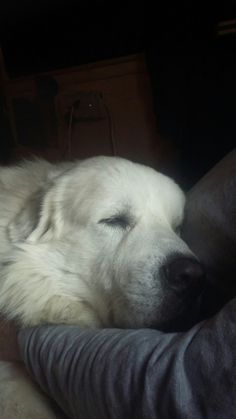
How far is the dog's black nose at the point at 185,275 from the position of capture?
1007 mm

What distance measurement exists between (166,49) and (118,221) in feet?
4.46

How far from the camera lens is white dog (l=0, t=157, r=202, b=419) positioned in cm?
104

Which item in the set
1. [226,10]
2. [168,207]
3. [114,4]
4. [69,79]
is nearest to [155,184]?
[168,207]

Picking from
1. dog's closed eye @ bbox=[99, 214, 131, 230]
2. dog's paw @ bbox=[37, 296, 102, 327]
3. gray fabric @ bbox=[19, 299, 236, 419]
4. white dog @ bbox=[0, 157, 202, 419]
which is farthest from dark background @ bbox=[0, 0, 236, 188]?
gray fabric @ bbox=[19, 299, 236, 419]

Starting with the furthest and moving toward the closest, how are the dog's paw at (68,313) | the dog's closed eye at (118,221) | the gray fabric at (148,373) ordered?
the dog's closed eye at (118,221) → the dog's paw at (68,313) → the gray fabric at (148,373)

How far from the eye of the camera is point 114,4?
2529mm

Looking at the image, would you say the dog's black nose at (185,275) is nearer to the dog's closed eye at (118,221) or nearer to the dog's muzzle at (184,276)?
the dog's muzzle at (184,276)

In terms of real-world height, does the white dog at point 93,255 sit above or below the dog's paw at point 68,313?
A: above

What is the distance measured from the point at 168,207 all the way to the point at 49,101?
216 cm

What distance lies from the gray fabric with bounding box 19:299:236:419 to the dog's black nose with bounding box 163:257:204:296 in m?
0.23

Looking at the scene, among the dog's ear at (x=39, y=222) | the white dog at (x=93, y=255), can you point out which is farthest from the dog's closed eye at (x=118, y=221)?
the dog's ear at (x=39, y=222)

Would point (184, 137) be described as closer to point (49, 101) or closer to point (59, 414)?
point (49, 101)

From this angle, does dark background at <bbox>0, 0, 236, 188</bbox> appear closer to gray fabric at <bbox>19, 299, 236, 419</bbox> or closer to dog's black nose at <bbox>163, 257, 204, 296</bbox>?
dog's black nose at <bbox>163, 257, 204, 296</bbox>

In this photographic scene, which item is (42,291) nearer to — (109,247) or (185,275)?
(109,247)
